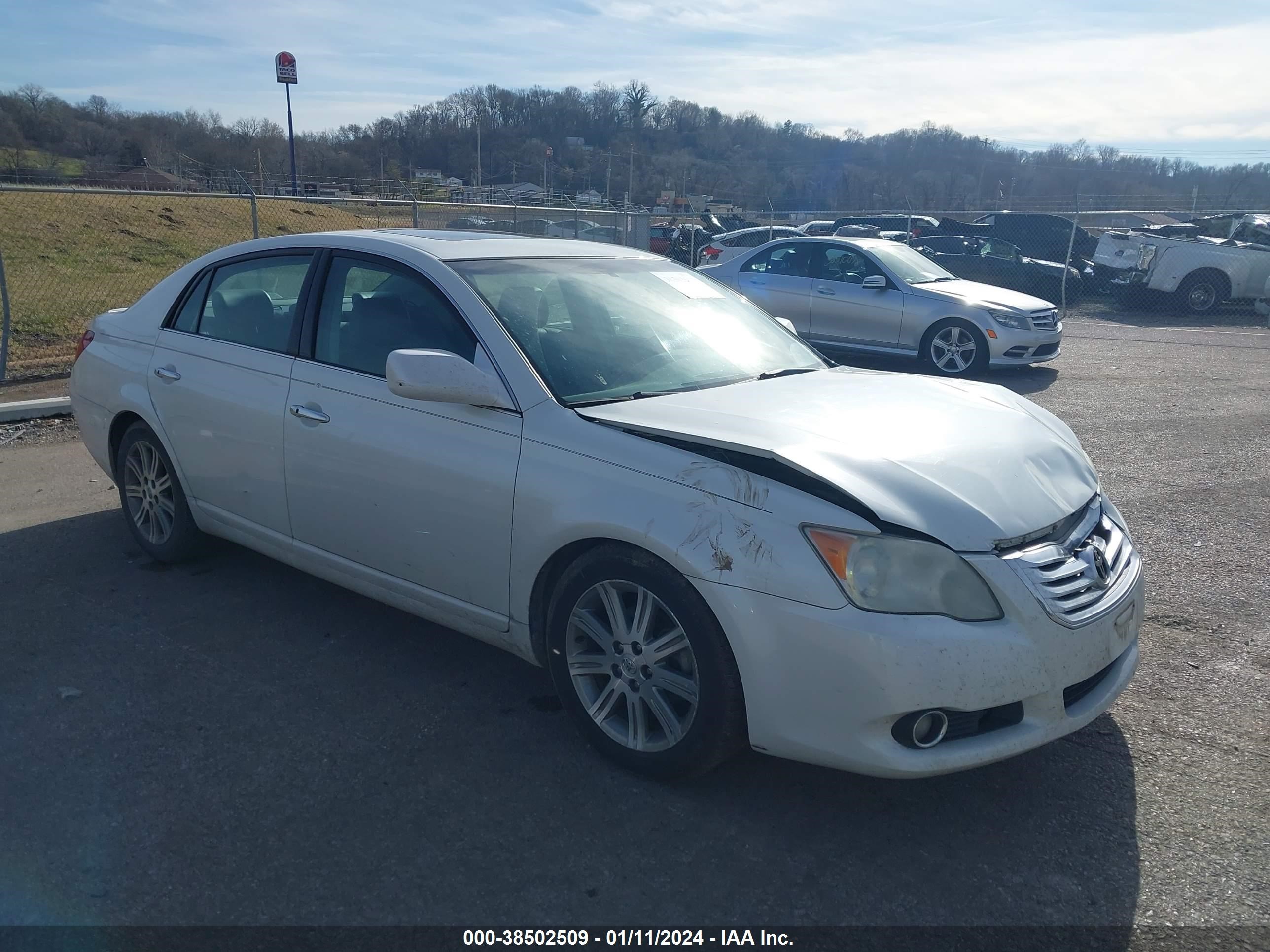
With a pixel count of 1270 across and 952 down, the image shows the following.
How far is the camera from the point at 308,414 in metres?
4.07

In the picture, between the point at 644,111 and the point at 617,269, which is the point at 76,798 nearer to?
the point at 617,269

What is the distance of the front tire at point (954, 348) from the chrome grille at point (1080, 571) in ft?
27.7

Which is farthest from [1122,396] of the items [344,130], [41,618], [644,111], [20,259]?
[644,111]

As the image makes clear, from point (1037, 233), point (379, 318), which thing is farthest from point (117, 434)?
point (1037, 233)

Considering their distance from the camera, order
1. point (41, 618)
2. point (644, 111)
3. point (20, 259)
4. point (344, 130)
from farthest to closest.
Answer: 1. point (644, 111)
2. point (344, 130)
3. point (20, 259)
4. point (41, 618)

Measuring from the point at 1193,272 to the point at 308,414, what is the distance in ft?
59.9

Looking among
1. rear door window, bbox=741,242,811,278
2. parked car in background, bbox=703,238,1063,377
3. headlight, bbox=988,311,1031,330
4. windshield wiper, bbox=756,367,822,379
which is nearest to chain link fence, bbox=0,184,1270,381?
rear door window, bbox=741,242,811,278

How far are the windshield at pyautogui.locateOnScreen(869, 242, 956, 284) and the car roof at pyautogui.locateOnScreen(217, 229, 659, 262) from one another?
7864mm

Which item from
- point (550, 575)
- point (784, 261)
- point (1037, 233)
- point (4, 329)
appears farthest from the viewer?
point (1037, 233)

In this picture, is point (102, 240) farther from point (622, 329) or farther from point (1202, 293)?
point (1202, 293)

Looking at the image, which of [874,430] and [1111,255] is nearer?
[874,430]

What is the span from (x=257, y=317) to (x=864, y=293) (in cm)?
868

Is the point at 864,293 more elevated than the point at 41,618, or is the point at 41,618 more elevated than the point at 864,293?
the point at 864,293

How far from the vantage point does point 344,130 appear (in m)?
47.3
